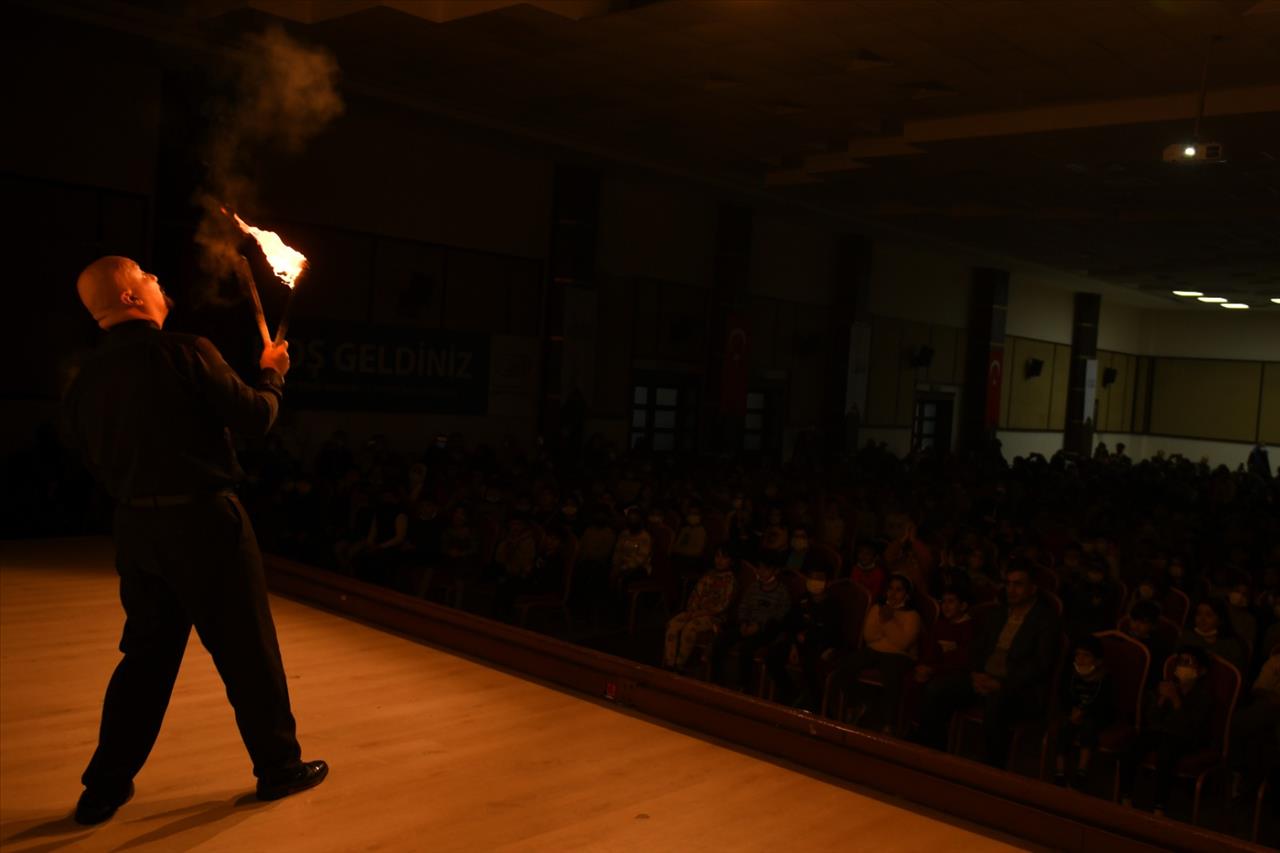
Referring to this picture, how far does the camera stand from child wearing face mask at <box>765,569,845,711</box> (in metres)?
6.18

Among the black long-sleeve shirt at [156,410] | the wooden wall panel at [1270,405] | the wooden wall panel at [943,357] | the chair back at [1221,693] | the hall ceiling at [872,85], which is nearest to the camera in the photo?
the black long-sleeve shirt at [156,410]

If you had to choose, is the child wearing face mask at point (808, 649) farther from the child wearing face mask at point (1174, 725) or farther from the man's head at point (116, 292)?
the man's head at point (116, 292)

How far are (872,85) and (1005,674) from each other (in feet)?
21.6

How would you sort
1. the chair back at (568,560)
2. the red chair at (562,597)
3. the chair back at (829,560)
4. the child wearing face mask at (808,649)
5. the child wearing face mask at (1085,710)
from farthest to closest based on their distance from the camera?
the chair back at (568,560) → the red chair at (562,597) → the chair back at (829,560) → the child wearing face mask at (808,649) → the child wearing face mask at (1085,710)

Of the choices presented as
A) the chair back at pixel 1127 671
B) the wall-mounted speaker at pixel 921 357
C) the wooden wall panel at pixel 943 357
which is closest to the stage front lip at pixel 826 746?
the chair back at pixel 1127 671

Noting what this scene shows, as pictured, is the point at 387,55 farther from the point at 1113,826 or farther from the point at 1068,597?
the point at 1113,826

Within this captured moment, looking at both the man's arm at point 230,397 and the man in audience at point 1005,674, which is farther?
the man in audience at point 1005,674

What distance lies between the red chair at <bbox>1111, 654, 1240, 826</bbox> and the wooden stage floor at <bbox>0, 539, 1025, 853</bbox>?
6.67ft

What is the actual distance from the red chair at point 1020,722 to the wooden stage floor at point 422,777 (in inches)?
76.5

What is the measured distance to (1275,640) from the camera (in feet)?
20.2

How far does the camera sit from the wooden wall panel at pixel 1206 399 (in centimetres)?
2822

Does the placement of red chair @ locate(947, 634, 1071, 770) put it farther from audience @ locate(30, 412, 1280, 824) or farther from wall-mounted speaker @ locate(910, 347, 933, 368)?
wall-mounted speaker @ locate(910, 347, 933, 368)

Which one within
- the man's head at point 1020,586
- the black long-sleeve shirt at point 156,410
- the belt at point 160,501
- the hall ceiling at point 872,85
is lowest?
the man's head at point 1020,586

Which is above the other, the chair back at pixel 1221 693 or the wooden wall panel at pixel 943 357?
the wooden wall panel at pixel 943 357
